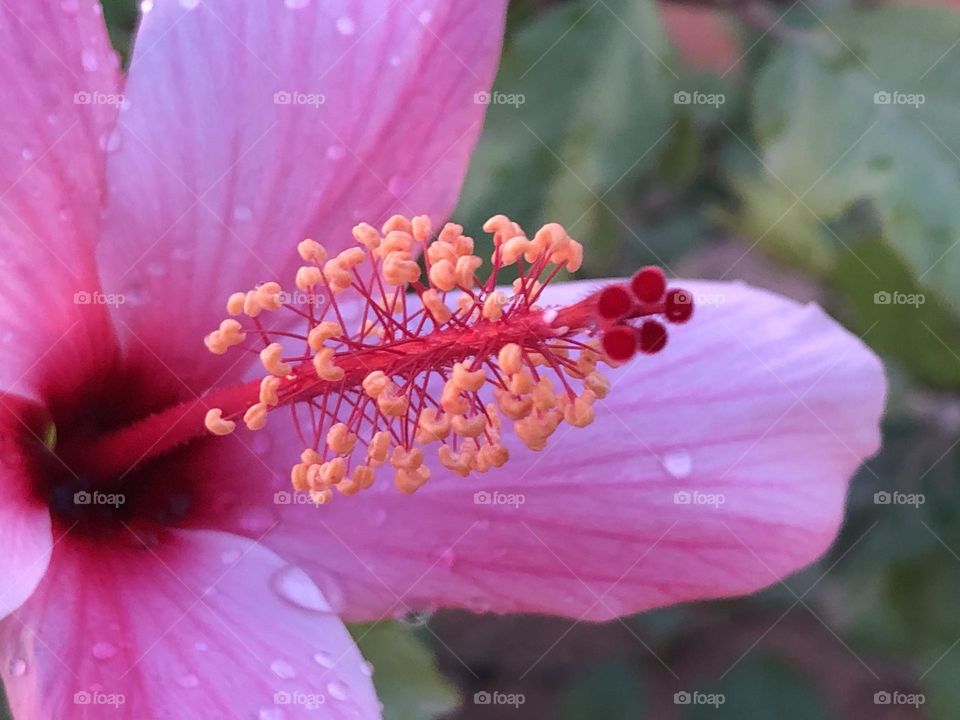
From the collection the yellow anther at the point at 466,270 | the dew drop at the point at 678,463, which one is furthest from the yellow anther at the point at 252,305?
the dew drop at the point at 678,463

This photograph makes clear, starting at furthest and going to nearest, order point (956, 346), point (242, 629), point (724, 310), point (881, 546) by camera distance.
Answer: point (881, 546) → point (956, 346) → point (724, 310) → point (242, 629)

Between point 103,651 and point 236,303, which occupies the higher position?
point 236,303

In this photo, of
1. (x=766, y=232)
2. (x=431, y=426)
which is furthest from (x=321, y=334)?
(x=766, y=232)

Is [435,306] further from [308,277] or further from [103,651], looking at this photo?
[103,651]

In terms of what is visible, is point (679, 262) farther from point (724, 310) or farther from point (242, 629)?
point (242, 629)

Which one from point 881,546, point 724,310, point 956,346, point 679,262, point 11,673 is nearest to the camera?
point 11,673

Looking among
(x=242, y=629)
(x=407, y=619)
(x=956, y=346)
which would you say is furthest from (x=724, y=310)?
(x=956, y=346)

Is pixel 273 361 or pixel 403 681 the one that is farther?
pixel 403 681

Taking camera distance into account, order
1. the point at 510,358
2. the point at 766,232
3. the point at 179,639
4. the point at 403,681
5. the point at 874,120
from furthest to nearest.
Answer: the point at 766,232 → the point at 874,120 → the point at 403,681 → the point at 179,639 → the point at 510,358
